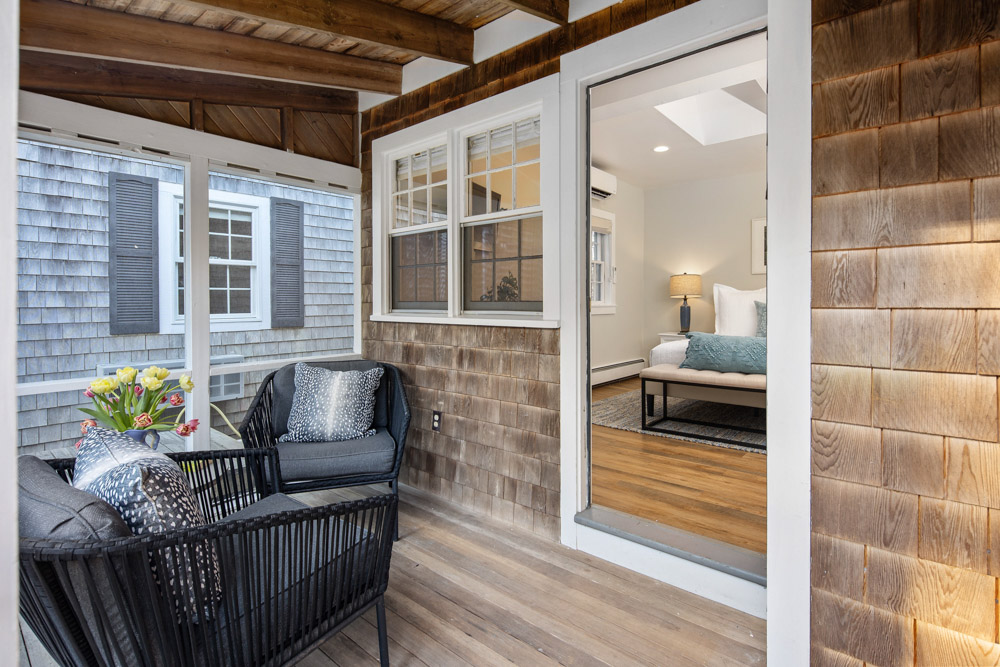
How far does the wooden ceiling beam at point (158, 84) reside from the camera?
257 centimetres

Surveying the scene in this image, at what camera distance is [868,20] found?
57.6 inches

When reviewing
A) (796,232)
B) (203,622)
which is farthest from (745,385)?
(203,622)

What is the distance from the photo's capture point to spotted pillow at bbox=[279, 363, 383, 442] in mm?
2975

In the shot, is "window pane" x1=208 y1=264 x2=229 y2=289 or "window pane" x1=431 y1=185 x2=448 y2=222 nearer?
"window pane" x1=208 y1=264 x2=229 y2=289

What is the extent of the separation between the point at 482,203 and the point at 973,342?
2.39 m

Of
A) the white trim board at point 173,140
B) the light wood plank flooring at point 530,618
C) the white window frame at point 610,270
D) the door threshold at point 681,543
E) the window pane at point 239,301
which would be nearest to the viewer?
the light wood plank flooring at point 530,618

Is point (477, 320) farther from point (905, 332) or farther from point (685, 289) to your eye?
point (685, 289)

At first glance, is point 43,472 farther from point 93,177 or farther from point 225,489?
point 93,177

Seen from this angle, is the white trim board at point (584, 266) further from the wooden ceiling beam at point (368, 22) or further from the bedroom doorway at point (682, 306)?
the wooden ceiling beam at point (368, 22)

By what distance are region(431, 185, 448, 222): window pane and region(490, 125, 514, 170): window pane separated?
0.42 m

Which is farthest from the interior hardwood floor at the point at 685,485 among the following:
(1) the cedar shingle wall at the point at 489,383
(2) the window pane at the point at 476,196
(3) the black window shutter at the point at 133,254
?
(3) the black window shutter at the point at 133,254

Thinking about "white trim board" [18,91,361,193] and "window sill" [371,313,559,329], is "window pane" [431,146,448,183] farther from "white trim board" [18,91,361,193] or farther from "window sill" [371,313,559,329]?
"window sill" [371,313,559,329]

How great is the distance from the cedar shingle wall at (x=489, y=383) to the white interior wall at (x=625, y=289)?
3662mm

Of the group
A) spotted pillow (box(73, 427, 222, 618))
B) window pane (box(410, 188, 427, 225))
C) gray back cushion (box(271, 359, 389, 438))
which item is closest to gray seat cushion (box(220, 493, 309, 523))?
spotted pillow (box(73, 427, 222, 618))
